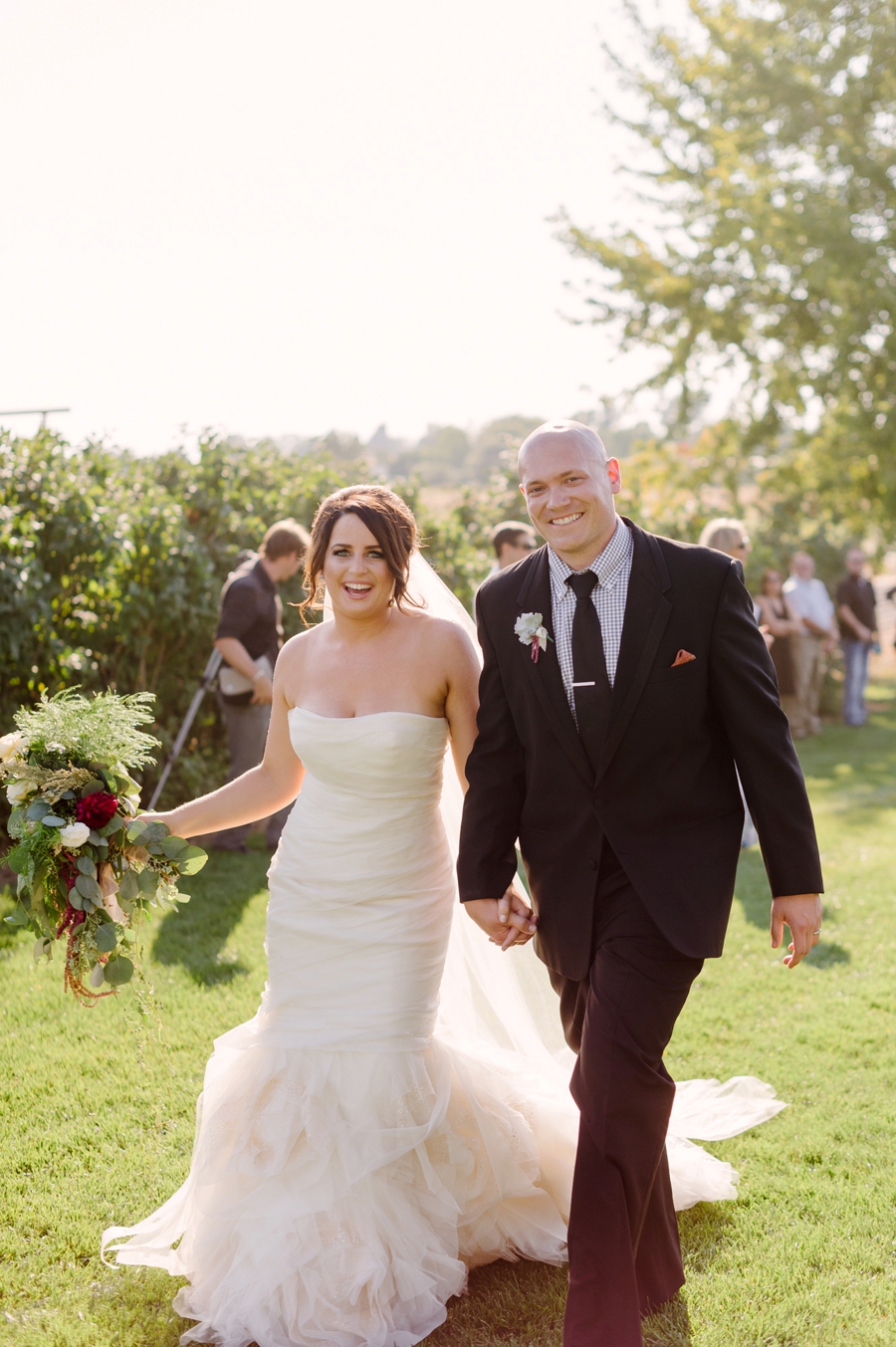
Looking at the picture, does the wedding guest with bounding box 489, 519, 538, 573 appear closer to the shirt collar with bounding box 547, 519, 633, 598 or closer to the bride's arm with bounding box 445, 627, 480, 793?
the bride's arm with bounding box 445, 627, 480, 793

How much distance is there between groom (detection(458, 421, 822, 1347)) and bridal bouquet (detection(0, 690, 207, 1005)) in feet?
3.54

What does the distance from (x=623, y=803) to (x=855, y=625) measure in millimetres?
A: 13943

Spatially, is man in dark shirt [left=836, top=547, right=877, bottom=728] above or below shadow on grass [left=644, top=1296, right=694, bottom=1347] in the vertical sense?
above

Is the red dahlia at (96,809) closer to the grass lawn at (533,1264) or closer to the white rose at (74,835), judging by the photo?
the white rose at (74,835)

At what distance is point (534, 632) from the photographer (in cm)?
322

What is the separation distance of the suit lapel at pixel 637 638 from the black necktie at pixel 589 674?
0.13 feet

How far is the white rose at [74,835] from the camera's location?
3375 millimetres

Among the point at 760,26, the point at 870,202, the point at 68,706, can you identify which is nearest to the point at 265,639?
the point at 68,706

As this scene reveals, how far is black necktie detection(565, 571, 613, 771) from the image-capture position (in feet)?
10.2

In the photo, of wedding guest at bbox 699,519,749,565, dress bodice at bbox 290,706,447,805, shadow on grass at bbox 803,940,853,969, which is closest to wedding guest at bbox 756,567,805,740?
wedding guest at bbox 699,519,749,565

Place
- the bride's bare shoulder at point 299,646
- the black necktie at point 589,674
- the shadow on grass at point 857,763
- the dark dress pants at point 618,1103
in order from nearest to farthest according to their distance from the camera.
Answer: the dark dress pants at point 618,1103
the black necktie at point 589,674
the bride's bare shoulder at point 299,646
the shadow on grass at point 857,763

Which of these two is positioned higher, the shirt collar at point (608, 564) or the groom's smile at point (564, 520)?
the groom's smile at point (564, 520)

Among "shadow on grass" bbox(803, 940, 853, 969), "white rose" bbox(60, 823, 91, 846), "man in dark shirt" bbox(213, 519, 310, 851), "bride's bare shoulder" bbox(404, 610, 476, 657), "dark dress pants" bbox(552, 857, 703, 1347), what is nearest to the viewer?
"dark dress pants" bbox(552, 857, 703, 1347)

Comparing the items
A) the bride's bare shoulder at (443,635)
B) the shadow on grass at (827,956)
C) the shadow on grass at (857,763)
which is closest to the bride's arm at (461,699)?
the bride's bare shoulder at (443,635)
